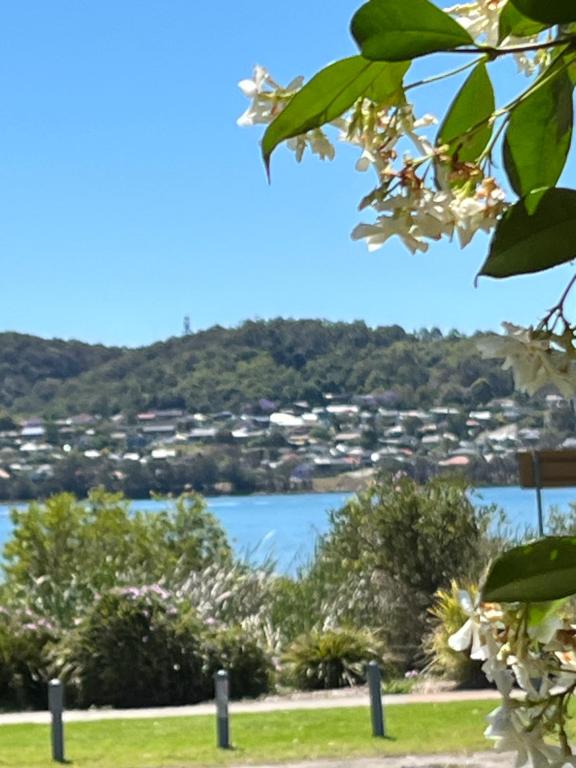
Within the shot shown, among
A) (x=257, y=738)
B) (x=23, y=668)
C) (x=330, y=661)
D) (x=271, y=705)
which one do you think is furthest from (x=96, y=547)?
(x=257, y=738)

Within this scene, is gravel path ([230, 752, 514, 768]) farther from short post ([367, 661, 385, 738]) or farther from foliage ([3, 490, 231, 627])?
foliage ([3, 490, 231, 627])

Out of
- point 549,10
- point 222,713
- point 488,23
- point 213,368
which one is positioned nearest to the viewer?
point 549,10

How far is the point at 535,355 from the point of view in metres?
0.58

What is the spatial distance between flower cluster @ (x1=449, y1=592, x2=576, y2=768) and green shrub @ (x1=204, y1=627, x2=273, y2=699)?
1128 cm

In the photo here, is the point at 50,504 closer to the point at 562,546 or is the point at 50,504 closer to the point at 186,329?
the point at 562,546

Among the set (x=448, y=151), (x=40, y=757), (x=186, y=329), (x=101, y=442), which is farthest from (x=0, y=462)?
(x=448, y=151)

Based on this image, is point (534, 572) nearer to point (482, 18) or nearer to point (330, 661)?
point (482, 18)

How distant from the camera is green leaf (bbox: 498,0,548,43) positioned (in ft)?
1.98

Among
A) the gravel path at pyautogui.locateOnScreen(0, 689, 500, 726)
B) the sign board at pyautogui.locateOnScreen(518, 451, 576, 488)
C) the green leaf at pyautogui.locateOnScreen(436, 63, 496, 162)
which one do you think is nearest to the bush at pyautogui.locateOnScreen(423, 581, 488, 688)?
the gravel path at pyautogui.locateOnScreen(0, 689, 500, 726)

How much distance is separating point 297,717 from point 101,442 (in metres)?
29.7

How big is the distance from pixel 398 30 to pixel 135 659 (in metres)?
11.4

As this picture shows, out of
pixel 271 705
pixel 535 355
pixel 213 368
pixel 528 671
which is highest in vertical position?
pixel 213 368

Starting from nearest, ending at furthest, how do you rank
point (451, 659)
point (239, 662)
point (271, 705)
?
point (271, 705) < point (451, 659) < point (239, 662)

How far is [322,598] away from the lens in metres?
13.7
